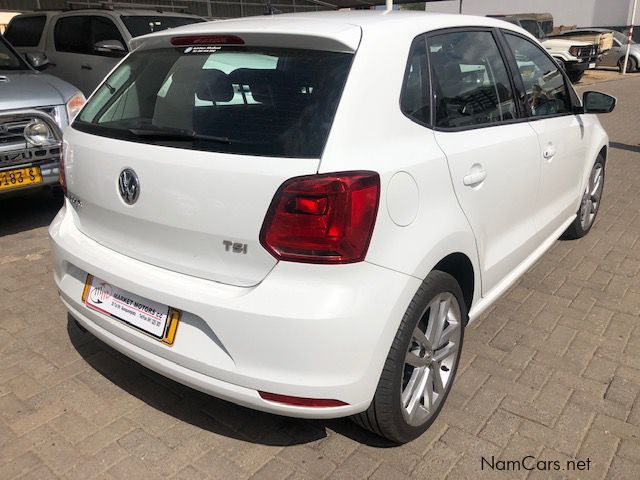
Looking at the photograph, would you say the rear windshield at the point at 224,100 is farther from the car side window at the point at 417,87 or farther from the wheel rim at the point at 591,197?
the wheel rim at the point at 591,197

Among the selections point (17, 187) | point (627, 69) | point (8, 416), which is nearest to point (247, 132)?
point (8, 416)

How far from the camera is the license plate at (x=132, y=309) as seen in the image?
2062 mm

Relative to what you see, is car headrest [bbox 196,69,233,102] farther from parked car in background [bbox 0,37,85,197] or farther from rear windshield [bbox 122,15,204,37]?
rear windshield [bbox 122,15,204,37]

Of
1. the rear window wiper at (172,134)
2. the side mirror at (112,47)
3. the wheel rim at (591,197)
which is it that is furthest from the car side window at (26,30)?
the wheel rim at (591,197)

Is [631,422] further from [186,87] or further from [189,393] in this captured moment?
[186,87]

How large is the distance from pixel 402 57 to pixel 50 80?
4127 mm

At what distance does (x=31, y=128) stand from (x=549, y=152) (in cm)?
390

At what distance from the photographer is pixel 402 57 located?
2.16 metres

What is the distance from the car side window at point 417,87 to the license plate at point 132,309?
117 cm

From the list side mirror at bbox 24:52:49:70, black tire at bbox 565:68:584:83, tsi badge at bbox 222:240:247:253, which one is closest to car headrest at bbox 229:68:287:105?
tsi badge at bbox 222:240:247:253

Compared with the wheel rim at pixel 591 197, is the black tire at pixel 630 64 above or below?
below

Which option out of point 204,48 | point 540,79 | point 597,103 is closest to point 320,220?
point 204,48

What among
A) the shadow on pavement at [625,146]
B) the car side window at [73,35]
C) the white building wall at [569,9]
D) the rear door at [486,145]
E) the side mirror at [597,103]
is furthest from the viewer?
the white building wall at [569,9]

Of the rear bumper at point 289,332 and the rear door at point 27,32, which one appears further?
the rear door at point 27,32
